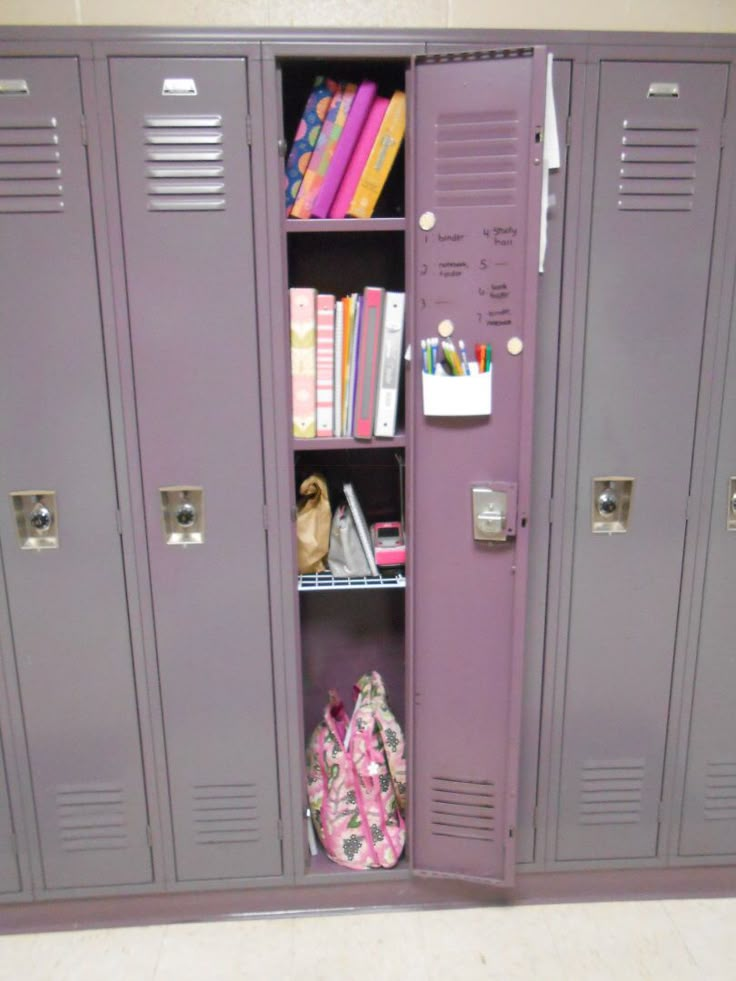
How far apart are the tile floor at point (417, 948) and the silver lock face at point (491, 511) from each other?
3.48 ft

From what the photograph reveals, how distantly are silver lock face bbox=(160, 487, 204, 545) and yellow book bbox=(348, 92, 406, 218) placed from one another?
742 mm

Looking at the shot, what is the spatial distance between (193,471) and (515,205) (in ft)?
2.96

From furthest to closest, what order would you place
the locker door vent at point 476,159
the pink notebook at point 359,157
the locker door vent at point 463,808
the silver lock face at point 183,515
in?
the locker door vent at point 463,808
the silver lock face at point 183,515
the pink notebook at point 359,157
the locker door vent at point 476,159

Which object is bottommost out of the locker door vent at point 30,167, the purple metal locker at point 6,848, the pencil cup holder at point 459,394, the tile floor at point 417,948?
the tile floor at point 417,948

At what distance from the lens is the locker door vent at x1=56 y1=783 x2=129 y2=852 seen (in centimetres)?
169

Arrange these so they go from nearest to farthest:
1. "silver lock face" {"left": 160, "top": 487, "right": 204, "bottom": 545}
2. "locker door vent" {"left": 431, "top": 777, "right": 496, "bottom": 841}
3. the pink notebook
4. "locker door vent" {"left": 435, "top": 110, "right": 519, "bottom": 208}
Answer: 1. "locker door vent" {"left": 435, "top": 110, "right": 519, "bottom": 208}
2. the pink notebook
3. "silver lock face" {"left": 160, "top": 487, "right": 204, "bottom": 545}
4. "locker door vent" {"left": 431, "top": 777, "right": 496, "bottom": 841}

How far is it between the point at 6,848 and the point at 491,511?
4.89ft

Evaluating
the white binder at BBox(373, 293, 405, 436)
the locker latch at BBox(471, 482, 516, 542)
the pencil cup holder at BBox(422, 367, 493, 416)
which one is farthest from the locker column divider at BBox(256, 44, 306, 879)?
the locker latch at BBox(471, 482, 516, 542)

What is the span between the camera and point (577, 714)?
1723mm

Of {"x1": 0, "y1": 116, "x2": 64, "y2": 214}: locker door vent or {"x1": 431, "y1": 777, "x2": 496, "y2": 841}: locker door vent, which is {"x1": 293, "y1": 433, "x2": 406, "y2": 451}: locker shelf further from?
{"x1": 431, "y1": 777, "x2": 496, "y2": 841}: locker door vent

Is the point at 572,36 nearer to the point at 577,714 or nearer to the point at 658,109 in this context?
the point at 658,109

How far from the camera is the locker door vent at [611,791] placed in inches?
69.2

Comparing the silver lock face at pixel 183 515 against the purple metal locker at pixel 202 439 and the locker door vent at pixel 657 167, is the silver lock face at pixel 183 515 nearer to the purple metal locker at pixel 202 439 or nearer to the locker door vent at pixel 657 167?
the purple metal locker at pixel 202 439

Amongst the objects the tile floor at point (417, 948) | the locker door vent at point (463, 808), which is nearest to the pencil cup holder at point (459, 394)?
the locker door vent at point (463, 808)
